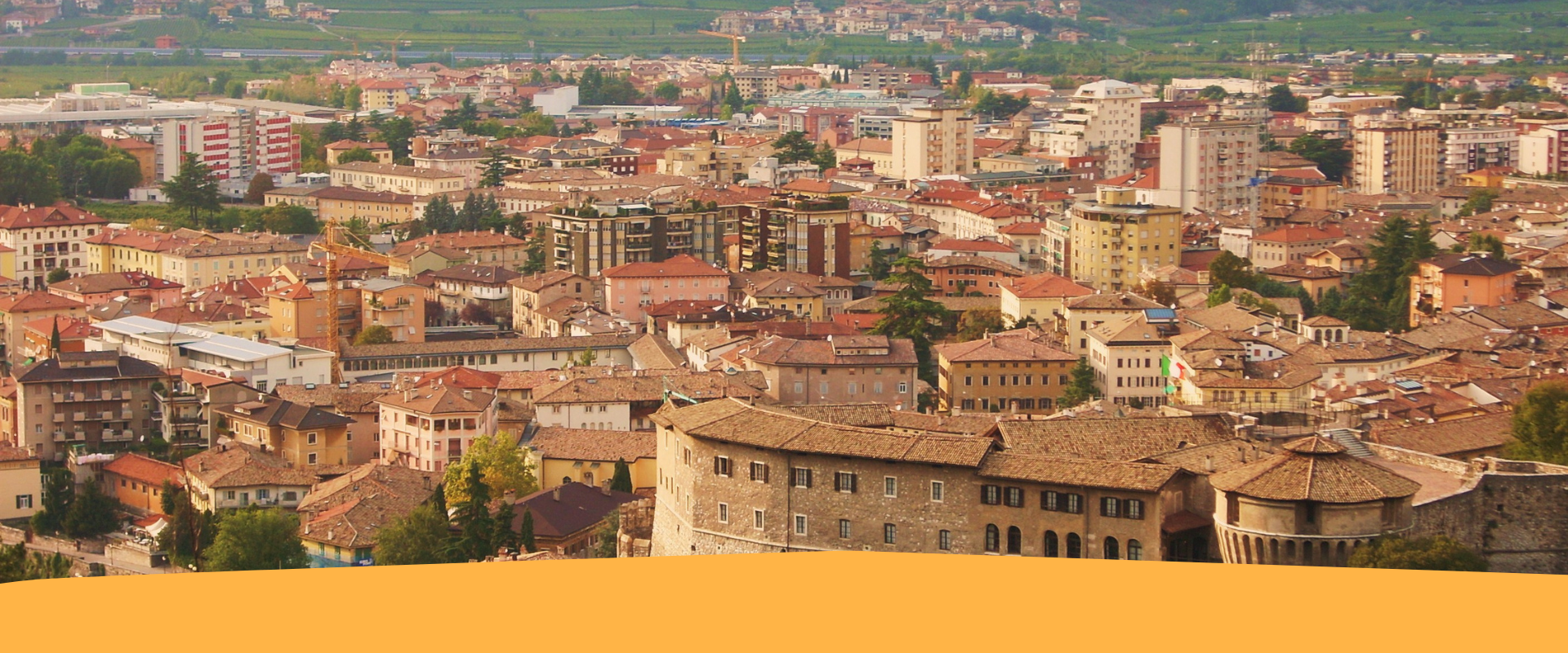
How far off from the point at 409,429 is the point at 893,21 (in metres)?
48.1

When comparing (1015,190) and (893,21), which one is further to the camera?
(893,21)

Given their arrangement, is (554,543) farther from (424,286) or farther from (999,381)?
(424,286)

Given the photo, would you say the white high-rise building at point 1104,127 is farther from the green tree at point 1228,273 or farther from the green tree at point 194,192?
the green tree at point 194,192

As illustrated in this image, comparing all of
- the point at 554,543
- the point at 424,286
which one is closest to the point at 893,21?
the point at 424,286

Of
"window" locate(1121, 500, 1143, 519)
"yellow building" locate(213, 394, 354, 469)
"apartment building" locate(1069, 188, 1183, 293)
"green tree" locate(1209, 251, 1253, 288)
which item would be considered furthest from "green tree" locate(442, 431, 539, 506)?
"apartment building" locate(1069, 188, 1183, 293)

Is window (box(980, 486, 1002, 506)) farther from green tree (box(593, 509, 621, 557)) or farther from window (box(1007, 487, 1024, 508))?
green tree (box(593, 509, 621, 557))

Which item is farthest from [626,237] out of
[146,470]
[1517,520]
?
[1517,520]

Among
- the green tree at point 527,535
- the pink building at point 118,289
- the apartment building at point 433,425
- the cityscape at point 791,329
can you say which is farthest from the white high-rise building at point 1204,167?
the green tree at point 527,535

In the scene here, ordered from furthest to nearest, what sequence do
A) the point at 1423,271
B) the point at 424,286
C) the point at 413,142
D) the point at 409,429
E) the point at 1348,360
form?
1. the point at 413,142
2. the point at 424,286
3. the point at 1423,271
4. the point at 1348,360
5. the point at 409,429

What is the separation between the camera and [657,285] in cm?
1928

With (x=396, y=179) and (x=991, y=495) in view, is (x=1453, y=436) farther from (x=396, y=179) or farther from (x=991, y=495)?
(x=396, y=179)

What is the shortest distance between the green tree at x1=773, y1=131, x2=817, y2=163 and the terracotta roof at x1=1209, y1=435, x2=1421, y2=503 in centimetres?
2218

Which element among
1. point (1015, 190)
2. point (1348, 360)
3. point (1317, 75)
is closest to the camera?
point (1348, 360)

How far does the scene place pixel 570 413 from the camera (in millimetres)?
13906
